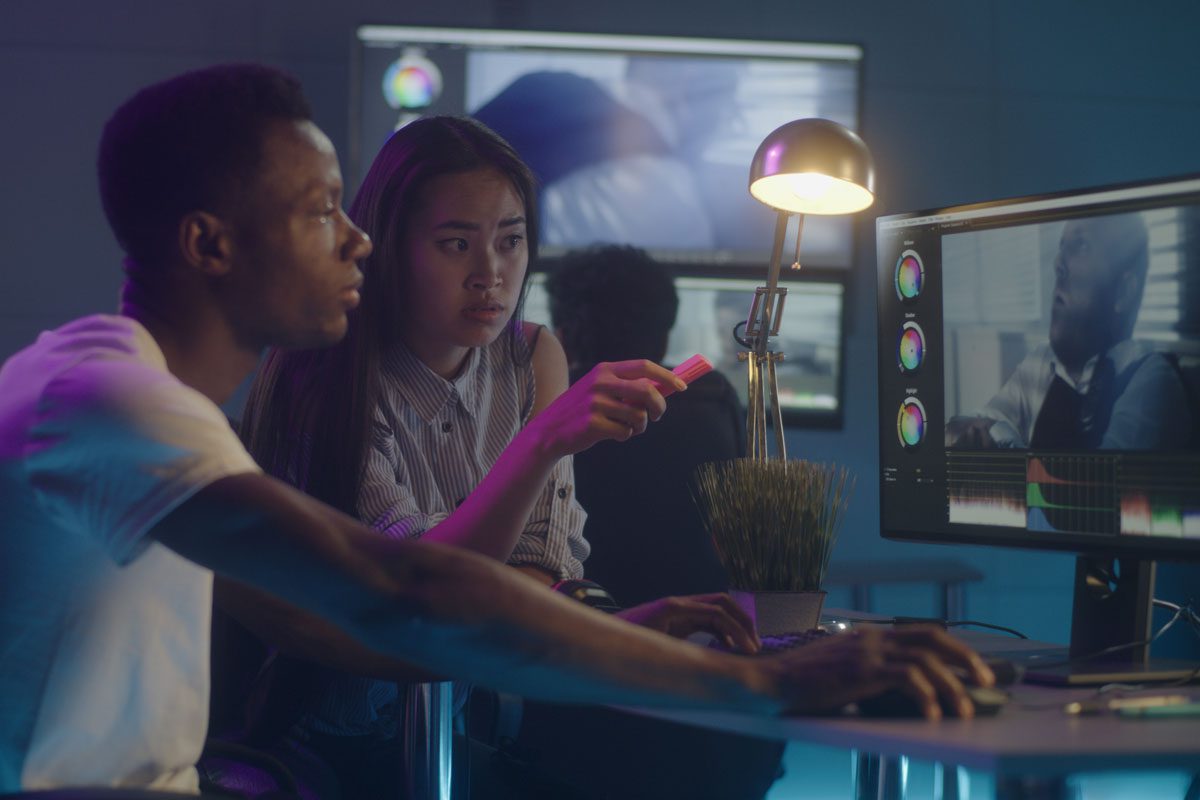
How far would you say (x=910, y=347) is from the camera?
141 cm

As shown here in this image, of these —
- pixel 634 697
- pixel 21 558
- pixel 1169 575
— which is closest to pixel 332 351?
pixel 21 558

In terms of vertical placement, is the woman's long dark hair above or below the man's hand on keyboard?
above

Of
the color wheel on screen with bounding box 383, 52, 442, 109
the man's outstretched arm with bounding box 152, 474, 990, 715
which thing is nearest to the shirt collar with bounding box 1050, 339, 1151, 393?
the man's outstretched arm with bounding box 152, 474, 990, 715

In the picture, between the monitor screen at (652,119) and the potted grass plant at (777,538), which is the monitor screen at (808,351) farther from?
the potted grass plant at (777,538)

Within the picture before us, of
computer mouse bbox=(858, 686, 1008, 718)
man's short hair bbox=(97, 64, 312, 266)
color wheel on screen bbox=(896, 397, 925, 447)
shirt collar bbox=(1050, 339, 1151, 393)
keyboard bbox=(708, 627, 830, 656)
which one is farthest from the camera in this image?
color wheel on screen bbox=(896, 397, 925, 447)

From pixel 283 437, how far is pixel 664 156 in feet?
6.83

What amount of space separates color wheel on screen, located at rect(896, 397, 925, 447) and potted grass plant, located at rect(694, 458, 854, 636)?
0.64 feet

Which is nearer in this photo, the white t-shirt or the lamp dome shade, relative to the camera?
the white t-shirt

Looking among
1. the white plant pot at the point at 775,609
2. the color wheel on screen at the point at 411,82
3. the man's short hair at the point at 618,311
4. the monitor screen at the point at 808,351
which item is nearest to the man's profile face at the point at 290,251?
the white plant pot at the point at 775,609

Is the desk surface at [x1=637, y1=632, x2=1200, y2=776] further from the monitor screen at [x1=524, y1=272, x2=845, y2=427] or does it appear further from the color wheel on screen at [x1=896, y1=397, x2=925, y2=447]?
the monitor screen at [x1=524, y1=272, x2=845, y2=427]

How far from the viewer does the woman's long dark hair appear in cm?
146

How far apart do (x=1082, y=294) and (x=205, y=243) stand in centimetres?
91

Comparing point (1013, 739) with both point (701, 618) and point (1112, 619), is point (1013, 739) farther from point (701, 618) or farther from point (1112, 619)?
point (1112, 619)

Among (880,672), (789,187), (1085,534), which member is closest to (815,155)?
(789,187)
